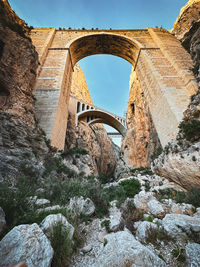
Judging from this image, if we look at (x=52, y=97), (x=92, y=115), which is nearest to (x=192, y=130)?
(x=52, y=97)

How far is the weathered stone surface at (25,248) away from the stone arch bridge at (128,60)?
5.43 metres

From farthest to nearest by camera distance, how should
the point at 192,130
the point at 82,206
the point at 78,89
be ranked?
the point at 78,89, the point at 192,130, the point at 82,206

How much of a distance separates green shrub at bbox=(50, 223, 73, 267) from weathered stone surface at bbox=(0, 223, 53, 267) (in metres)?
0.14

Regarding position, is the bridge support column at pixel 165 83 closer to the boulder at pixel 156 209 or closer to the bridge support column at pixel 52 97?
the boulder at pixel 156 209

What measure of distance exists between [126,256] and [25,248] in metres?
0.83

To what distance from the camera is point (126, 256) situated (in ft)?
3.06

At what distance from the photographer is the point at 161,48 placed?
30.5ft

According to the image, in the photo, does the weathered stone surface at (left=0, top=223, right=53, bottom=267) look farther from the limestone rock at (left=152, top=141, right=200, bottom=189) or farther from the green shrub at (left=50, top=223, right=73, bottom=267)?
the limestone rock at (left=152, top=141, right=200, bottom=189)

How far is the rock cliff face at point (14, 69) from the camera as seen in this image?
171 inches

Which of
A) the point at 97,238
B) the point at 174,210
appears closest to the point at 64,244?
the point at 97,238

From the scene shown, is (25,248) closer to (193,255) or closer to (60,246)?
(60,246)

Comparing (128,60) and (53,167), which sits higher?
(128,60)

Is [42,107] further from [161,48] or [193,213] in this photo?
[161,48]

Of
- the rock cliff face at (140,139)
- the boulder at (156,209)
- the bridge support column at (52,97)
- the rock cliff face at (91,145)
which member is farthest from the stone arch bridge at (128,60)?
the boulder at (156,209)
